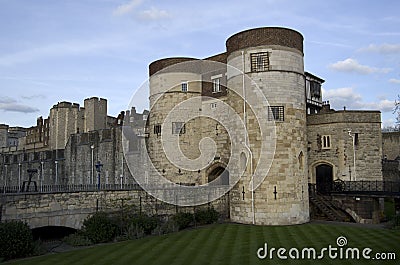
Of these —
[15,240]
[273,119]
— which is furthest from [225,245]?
[273,119]

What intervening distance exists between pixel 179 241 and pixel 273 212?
6161mm

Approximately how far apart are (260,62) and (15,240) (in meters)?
13.8

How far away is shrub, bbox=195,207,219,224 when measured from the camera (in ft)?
65.7

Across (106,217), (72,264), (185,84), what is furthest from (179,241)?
(185,84)

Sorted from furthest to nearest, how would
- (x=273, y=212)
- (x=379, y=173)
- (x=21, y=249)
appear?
(x=379, y=173) → (x=273, y=212) → (x=21, y=249)

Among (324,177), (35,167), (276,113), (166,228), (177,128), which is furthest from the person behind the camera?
(35,167)

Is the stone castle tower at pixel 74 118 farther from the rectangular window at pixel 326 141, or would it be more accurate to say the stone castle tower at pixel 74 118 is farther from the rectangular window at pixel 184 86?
the rectangular window at pixel 326 141

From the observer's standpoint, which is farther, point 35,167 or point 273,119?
point 35,167

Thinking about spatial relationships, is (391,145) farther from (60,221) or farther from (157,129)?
(60,221)

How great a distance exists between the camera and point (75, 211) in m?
16.1

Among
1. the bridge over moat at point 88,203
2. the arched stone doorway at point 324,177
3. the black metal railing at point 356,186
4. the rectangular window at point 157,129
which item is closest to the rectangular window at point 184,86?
the rectangular window at point 157,129

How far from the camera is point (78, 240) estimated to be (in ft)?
49.3

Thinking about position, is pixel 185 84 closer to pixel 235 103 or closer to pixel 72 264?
pixel 235 103

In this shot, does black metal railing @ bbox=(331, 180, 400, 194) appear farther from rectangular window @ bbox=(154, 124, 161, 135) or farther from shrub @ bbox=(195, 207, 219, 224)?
rectangular window @ bbox=(154, 124, 161, 135)
